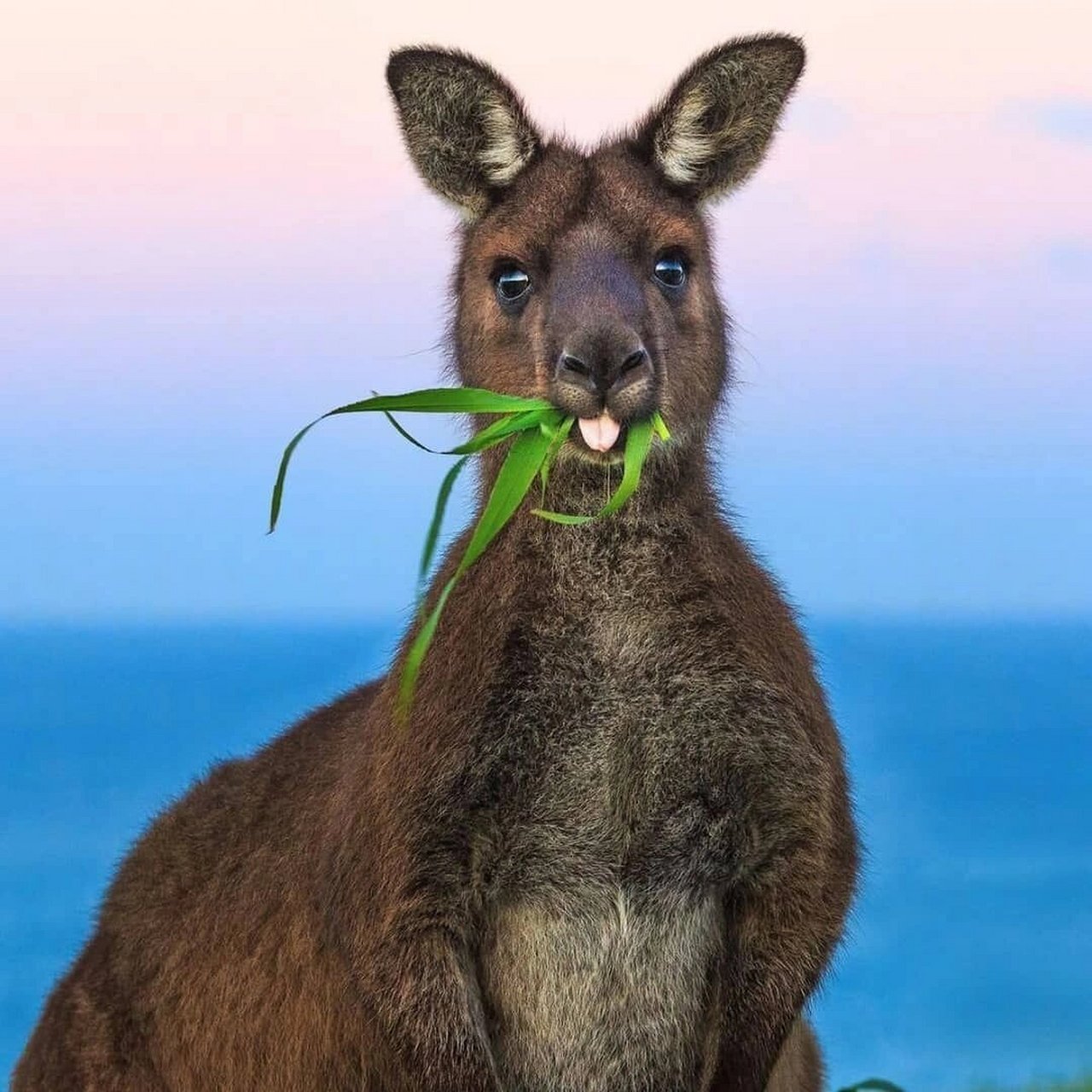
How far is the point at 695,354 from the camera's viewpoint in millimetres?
5934

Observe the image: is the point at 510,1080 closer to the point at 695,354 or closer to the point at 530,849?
the point at 530,849

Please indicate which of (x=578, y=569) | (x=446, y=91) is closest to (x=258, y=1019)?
(x=578, y=569)

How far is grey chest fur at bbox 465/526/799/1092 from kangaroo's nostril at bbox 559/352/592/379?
0.67 m

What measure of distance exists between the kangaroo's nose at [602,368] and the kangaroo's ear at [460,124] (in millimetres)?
980

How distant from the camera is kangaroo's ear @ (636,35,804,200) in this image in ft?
20.0

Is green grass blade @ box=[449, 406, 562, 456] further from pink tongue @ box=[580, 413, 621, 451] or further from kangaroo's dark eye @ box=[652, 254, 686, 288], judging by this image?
kangaroo's dark eye @ box=[652, 254, 686, 288]

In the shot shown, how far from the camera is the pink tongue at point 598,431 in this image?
214 inches

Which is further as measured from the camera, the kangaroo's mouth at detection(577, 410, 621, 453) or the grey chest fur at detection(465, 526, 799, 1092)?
the grey chest fur at detection(465, 526, 799, 1092)

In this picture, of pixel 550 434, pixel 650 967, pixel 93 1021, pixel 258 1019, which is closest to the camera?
pixel 550 434

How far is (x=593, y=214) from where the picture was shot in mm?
5906

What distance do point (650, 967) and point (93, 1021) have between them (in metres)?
2.17

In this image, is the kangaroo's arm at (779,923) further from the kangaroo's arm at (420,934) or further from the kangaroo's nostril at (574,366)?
the kangaroo's nostril at (574,366)

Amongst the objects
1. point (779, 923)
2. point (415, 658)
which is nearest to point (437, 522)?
point (415, 658)

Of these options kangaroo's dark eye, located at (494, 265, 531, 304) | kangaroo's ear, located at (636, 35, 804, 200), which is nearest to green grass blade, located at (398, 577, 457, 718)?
kangaroo's dark eye, located at (494, 265, 531, 304)
